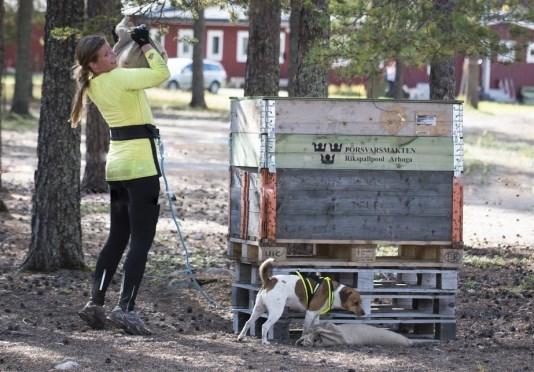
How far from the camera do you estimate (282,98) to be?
8.12m

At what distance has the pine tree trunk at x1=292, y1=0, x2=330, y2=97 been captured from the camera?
10.4 meters

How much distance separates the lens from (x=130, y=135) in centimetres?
795

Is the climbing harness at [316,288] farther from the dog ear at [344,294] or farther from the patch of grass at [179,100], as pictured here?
the patch of grass at [179,100]

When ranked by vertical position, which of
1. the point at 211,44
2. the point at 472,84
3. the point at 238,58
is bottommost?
the point at 472,84

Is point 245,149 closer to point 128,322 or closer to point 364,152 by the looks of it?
point 364,152

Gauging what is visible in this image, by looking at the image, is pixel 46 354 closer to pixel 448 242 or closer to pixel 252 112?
pixel 252 112

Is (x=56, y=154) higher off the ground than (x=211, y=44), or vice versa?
(x=211, y=44)

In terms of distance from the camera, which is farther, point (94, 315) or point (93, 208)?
point (93, 208)

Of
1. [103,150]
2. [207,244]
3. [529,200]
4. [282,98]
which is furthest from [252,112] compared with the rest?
[529,200]

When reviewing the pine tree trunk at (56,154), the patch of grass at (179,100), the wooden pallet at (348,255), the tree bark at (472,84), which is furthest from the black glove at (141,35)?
the tree bark at (472,84)

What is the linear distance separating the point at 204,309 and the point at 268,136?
2160mm

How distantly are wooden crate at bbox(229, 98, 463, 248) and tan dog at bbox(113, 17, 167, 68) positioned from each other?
81 cm

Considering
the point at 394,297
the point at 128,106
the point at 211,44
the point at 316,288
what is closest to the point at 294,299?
the point at 316,288

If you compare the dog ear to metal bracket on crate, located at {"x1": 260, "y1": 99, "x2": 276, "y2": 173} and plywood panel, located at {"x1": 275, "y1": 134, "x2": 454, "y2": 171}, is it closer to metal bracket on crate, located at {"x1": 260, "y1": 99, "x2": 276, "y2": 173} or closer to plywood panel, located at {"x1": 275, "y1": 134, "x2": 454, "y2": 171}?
plywood panel, located at {"x1": 275, "y1": 134, "x2": 454, "y2": 171}
